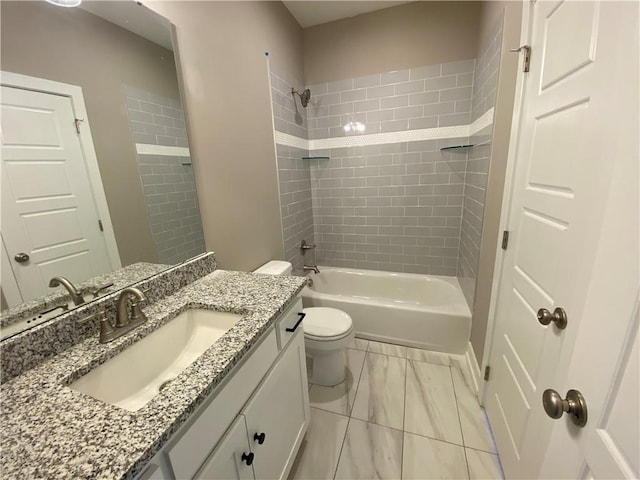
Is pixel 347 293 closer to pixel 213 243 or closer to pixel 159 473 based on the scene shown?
pixel 213 243

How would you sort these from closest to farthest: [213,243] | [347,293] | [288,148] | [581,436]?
1. [581,436]
2. [213,243]
3. [288,148]
4. [347,293]

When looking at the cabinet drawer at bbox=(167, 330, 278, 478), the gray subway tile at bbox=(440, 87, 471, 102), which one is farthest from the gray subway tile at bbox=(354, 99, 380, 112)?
the cabinet drawer at bbox=(167, 330, 278, 478)

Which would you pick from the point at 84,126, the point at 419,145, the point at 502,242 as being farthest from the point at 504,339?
the point at 84,126

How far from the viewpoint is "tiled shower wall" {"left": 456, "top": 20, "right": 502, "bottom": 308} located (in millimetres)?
1604

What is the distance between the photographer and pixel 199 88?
1322 millimetres

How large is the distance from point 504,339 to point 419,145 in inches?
68.3

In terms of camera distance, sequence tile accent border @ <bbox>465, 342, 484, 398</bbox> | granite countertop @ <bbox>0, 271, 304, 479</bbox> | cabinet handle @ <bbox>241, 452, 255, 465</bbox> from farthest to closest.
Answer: tile accent border @ <bbox>465, 342, 484, 398</bbox>, cabinet handle @ <bbox>241, 452, 255, 465</bbox>, granite countertop @ <bbox>0, 271, 304, 479</bbox>

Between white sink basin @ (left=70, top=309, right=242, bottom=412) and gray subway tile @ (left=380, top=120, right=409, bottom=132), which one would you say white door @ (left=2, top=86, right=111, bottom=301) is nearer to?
white sink basin @ (left=70, top=309, right=242, bottom=412)

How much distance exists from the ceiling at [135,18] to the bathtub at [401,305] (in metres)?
1.93

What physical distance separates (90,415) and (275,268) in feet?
4.35

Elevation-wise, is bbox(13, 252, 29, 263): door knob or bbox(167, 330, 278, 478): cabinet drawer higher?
bbox(13, 252, 29, 263): door knob

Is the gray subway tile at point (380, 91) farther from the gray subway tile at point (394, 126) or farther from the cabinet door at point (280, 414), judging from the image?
the cabinet door at point (280, 414)

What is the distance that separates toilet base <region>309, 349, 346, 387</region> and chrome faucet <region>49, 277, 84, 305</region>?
1289 millimetres

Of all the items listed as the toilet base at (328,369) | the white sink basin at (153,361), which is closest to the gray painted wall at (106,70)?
the white sink basin at (153,361)
